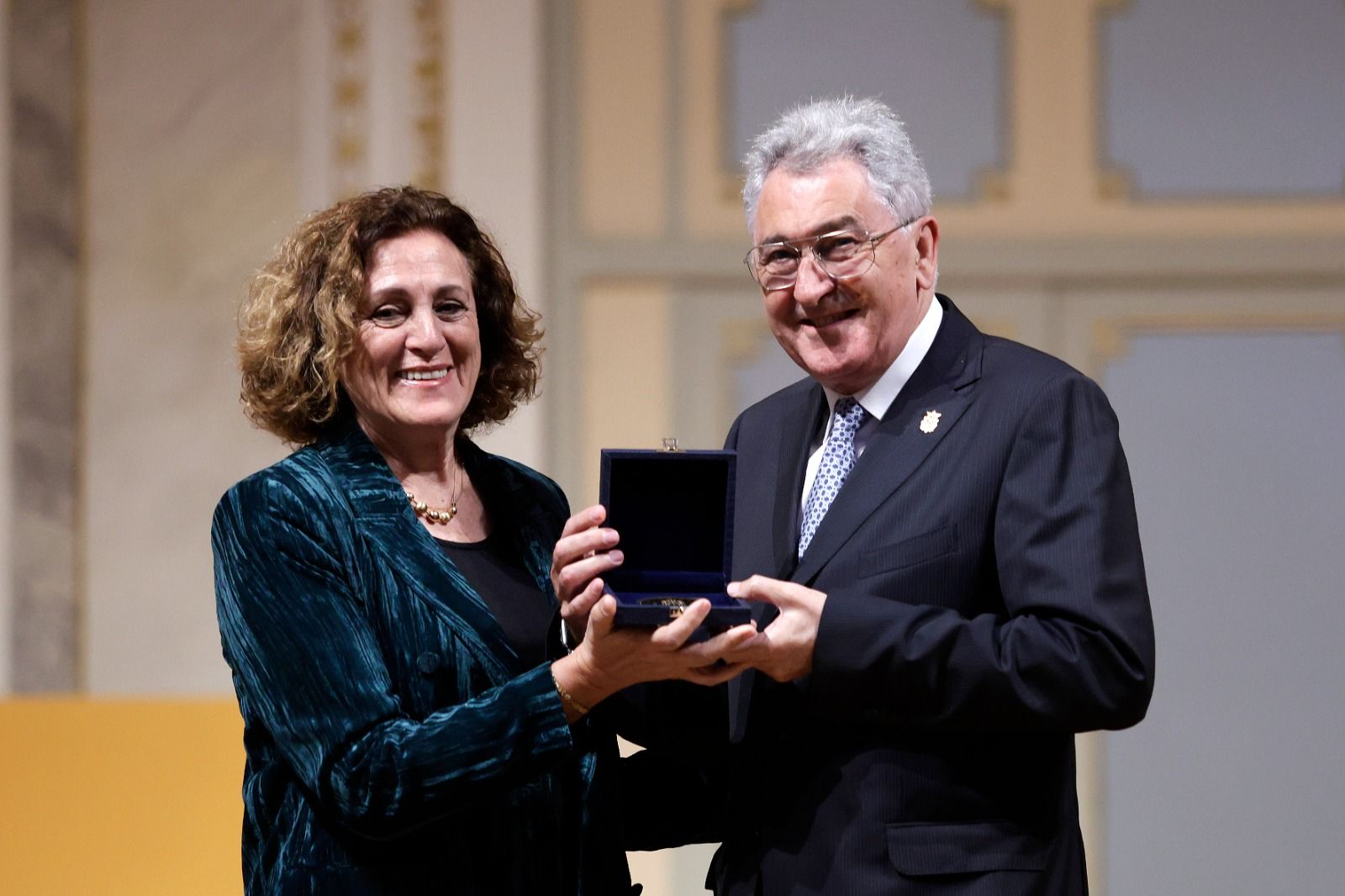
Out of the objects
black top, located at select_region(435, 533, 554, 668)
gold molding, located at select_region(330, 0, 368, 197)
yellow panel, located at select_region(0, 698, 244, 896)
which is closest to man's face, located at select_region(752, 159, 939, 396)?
black top, located at select_region(435, 533, 554, 668)

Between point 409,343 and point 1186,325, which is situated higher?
point 1186,325

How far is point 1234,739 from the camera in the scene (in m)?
4.39

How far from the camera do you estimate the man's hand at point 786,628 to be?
70.4 inches

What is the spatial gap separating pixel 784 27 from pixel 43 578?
8.41 ft

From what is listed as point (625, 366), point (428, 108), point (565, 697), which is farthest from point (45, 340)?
point (565, 697)

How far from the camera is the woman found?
1.85 m

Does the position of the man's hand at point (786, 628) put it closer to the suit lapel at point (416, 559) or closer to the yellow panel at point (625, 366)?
the suit lapel at point (416, 559)

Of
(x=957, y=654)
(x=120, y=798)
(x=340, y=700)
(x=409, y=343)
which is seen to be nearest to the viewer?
(x=957, y=654)

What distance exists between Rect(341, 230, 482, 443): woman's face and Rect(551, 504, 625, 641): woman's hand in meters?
0.37

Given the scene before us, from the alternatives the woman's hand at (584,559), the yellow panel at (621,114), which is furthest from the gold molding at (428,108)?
the woman's hand at (584,559)

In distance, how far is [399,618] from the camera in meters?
1.96

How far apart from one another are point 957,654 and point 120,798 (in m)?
1.74

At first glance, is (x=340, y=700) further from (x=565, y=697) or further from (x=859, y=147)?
(x=859, y=147)

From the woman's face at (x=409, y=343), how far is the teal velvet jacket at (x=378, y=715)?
2.7 inches
